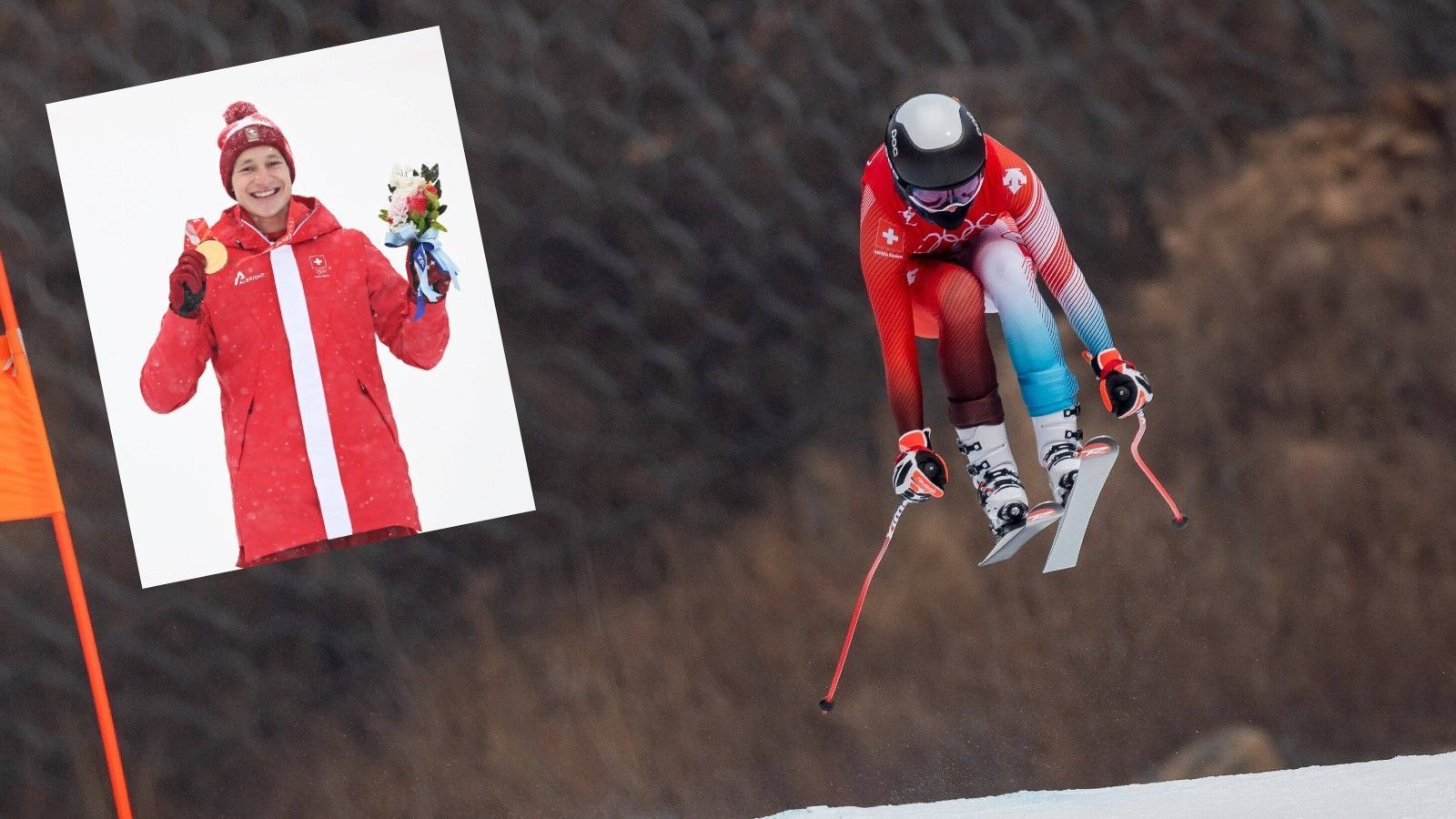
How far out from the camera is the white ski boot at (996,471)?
2238mm

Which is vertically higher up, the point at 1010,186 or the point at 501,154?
the point at 501,154

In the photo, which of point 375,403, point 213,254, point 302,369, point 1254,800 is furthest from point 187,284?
point 1254,800

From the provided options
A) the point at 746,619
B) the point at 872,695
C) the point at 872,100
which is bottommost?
the point at 872,695

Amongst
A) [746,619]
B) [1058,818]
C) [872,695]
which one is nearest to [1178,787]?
[1058,818]

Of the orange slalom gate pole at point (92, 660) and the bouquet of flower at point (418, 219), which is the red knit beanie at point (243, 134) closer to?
the bouquet of flower at point (418, 219)

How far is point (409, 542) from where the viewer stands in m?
2.48

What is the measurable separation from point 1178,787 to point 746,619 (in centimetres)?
85

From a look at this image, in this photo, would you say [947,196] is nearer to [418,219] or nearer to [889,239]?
[889,239]

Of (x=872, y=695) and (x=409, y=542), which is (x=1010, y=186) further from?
(x=409, y=542)

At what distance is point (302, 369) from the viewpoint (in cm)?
243

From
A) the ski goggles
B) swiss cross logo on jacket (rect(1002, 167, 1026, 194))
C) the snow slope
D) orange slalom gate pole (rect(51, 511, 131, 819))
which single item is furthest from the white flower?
the snow slope

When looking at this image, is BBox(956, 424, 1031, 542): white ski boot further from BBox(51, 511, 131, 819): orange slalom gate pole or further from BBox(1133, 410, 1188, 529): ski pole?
BBox(51, 511, 131, 819): orange slalom gate pole

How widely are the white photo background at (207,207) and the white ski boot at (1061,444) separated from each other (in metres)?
1.03

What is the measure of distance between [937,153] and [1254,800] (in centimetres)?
126
